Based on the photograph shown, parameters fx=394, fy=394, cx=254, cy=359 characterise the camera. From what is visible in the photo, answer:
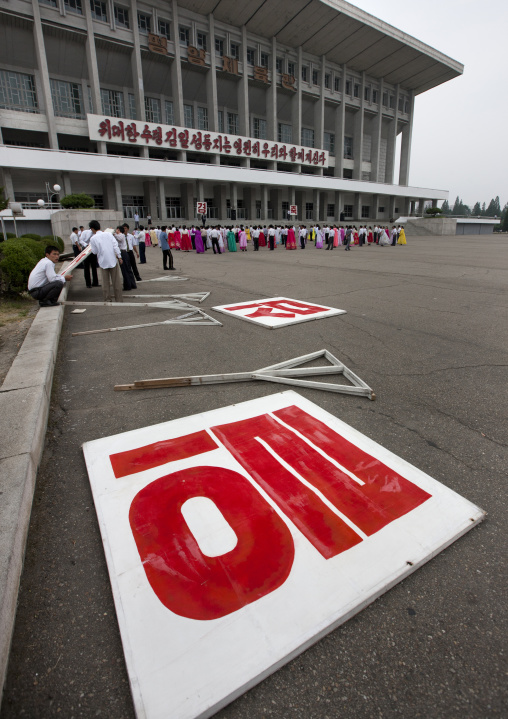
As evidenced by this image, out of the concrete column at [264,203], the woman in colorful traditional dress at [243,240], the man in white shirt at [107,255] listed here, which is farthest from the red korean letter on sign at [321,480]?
the concrete column at [264,203]

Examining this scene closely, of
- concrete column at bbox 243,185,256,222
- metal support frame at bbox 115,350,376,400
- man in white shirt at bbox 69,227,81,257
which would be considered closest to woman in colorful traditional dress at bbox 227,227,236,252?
man in white shirt at bbox 69,227,81,257

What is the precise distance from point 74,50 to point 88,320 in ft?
135

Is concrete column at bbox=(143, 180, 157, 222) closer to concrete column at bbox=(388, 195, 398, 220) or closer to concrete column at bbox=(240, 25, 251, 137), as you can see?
concrete column at bbox=(240, 25, 251, 137)

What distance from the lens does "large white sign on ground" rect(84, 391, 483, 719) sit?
5.10ft

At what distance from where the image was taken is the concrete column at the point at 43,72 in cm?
3147

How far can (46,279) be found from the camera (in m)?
6.95

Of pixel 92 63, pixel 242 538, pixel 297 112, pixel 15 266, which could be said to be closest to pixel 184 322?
pixel 15 266

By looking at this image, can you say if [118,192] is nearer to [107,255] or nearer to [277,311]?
[107,255]

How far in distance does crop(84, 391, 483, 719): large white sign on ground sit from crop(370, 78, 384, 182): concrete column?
65.5 metres

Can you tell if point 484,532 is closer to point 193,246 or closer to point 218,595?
point 218,595

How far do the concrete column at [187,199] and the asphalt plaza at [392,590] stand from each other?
37.8m

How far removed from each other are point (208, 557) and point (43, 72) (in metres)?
43.0

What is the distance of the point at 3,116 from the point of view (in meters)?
32.5

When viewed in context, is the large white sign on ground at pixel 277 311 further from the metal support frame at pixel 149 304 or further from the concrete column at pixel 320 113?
the concrete column at pixel 320 113
